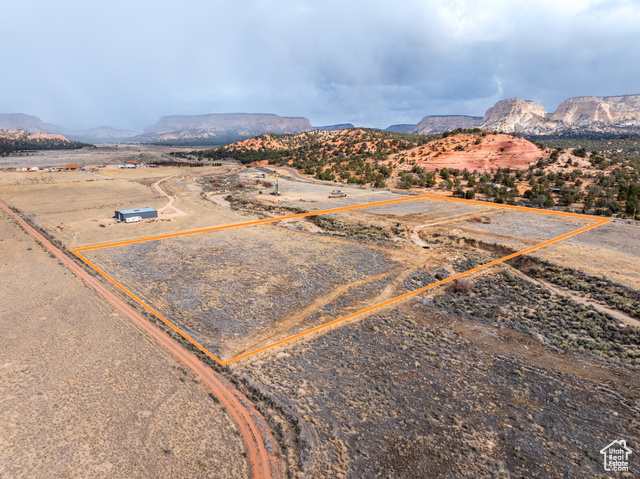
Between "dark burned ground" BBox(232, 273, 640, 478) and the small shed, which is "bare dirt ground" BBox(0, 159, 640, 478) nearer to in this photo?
"dark burned ground" BBox(232, 273, 640, 478)

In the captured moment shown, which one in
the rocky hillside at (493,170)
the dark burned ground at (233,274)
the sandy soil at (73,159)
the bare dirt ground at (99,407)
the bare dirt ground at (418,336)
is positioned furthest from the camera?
the sandy soil at (73,159)

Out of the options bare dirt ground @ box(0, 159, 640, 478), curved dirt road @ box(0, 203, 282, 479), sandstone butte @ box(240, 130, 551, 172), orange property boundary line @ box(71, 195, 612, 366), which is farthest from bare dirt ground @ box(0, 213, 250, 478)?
sandstone butte @ box(240, 130, 551, 172)

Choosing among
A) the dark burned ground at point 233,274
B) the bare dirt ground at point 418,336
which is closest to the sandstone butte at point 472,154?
the bare dirt ground at point 418,336

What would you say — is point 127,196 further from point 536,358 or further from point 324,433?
point 536,358

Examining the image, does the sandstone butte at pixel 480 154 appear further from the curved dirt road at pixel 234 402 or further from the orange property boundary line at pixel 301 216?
the curved dirt road at pixel 234 402

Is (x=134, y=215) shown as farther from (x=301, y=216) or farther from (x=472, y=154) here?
(x=472, y=154)

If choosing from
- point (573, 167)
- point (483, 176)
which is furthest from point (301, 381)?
point (573, 167)
